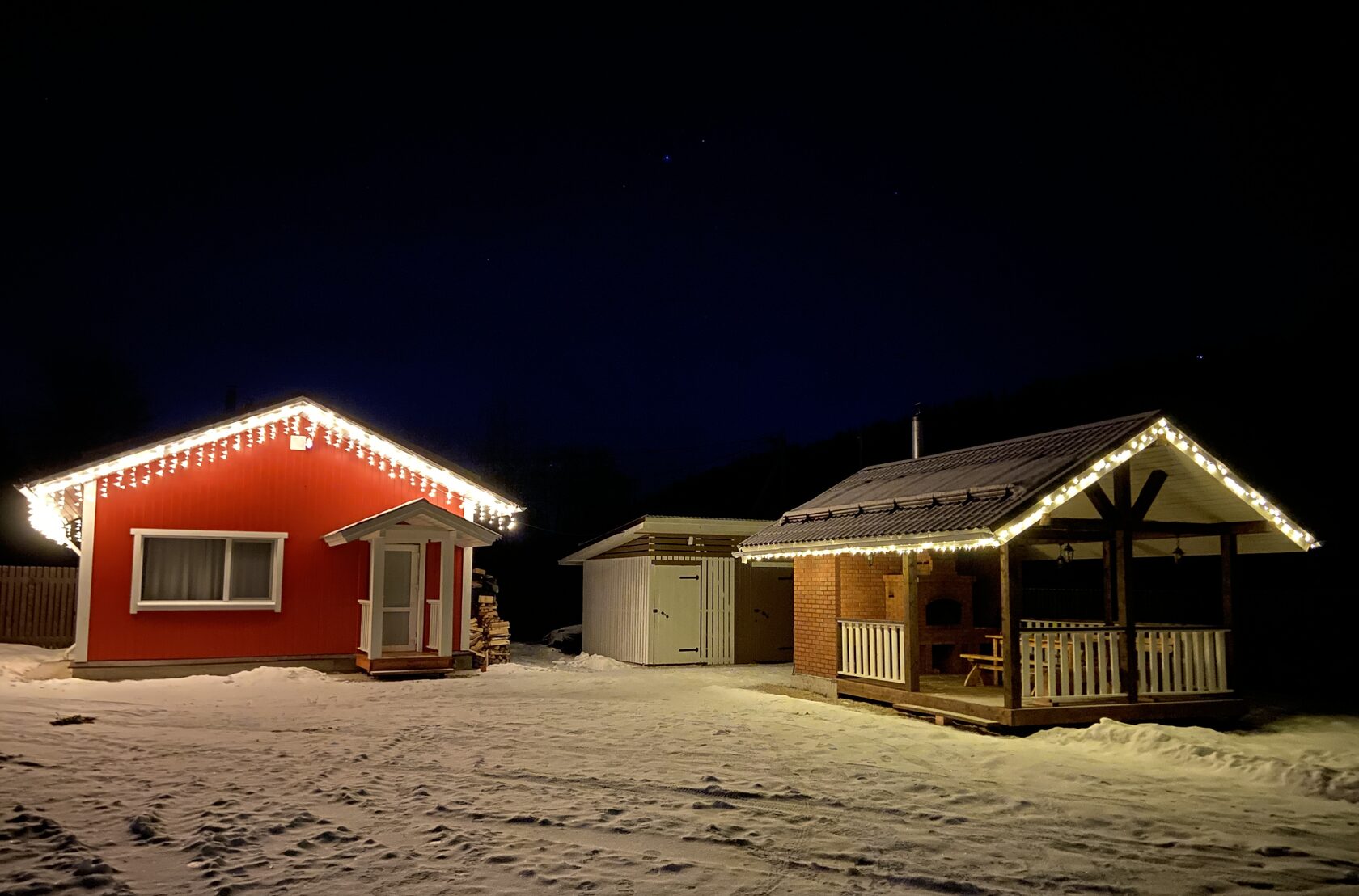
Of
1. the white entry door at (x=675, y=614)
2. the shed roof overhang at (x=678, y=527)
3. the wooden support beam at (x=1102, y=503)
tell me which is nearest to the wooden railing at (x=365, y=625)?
the shed roof overhang at (x=678, y=527)

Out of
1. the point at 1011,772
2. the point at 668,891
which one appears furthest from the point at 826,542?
the point at 668,891

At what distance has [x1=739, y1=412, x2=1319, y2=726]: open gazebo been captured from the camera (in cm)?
1114

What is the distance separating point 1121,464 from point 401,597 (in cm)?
1207

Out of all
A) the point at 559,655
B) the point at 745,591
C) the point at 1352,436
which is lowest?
the point at 559,655

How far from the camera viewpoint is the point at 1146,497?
11891 mm

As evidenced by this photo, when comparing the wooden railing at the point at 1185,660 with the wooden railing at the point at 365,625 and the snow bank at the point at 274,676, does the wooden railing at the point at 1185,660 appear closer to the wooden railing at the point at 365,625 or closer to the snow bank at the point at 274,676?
the wooden railing at the point at 365,625

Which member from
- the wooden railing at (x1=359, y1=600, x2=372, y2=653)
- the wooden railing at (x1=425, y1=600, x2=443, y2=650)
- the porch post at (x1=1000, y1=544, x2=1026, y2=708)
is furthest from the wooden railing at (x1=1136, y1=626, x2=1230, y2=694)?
the wooden railing at (x1=359, y1=600, x2=372, y2=653)

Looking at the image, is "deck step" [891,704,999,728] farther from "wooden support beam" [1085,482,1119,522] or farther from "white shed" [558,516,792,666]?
"white shed" [558,516,792,666]

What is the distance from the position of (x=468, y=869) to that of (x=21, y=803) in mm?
3477

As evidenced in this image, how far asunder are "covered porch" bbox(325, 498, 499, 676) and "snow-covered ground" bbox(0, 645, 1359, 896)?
3.64 meters

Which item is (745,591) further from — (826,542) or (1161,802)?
(1161,802)

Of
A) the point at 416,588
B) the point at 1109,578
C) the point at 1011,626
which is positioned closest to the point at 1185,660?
the point at 1109,578

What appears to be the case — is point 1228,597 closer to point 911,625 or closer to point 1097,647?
point 1097,647

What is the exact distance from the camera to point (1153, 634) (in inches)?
481
